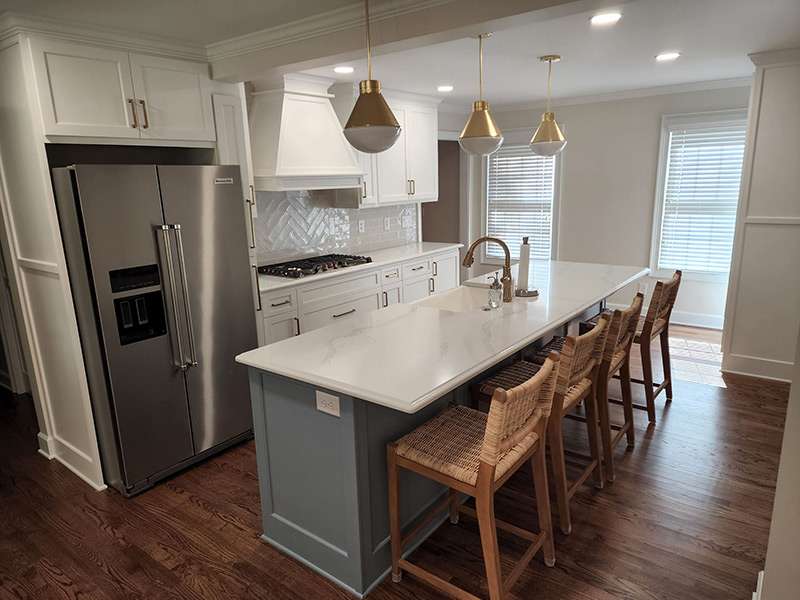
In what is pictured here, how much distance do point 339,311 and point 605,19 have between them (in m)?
2.59

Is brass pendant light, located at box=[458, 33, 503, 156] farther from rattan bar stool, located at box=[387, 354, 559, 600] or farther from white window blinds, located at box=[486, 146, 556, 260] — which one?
white window blinds, located at box=[486, 146, 556, 260]

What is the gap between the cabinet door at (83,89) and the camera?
2436 millimetres

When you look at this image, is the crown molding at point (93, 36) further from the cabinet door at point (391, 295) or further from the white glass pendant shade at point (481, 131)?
the cabinet door at point (391, 295)

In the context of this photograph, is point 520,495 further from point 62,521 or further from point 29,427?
point 29,427

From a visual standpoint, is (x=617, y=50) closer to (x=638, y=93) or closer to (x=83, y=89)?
Answer: (x=638, y=93)

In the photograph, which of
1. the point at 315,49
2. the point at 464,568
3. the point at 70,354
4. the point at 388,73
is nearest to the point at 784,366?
the point at 464,568

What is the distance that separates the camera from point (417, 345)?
7.32ft

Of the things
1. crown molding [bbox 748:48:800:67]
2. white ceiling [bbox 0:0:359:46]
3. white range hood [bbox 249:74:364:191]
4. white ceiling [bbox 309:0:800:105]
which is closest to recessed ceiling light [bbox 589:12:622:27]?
white ceiling [bbox 309:0:800:105]

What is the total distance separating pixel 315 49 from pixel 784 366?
4042 mm

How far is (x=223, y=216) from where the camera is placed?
2.96 meters

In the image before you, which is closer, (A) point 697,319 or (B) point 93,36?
(B) point 93,36

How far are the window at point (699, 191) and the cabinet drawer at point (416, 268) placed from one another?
251 centimetres

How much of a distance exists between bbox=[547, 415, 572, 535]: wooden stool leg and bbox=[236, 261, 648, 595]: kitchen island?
1.27 feet

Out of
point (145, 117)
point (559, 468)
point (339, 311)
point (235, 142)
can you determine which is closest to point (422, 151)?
point (339, 311)
